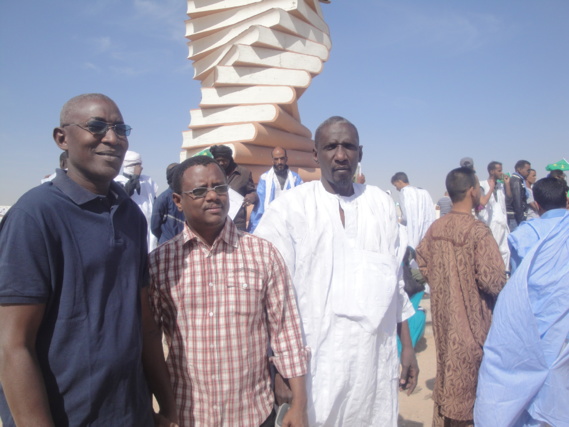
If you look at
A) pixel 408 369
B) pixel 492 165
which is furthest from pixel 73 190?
pixel 492 165

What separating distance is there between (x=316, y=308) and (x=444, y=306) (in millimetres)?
Result: 1135

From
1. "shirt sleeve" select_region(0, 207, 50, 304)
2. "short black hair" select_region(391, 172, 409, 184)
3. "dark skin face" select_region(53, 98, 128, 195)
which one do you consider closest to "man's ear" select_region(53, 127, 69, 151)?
"dark skin face" select_region(53, 98, 128, 195)

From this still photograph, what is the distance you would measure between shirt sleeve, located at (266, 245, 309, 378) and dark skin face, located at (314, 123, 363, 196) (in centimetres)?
55

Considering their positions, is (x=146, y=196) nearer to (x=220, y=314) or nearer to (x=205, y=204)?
(x=205, y=204)

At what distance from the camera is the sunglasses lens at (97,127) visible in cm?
140

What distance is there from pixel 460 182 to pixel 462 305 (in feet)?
2.61

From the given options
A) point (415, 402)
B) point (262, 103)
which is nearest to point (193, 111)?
point (262, 103)

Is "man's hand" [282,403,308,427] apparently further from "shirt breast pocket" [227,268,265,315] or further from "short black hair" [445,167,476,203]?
"short black hair" [445,167,476,203]

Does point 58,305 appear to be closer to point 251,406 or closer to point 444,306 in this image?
point 251,406

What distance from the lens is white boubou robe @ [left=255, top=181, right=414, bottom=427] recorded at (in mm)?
1965

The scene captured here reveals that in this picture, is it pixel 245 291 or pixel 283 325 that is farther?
pixel 283 325

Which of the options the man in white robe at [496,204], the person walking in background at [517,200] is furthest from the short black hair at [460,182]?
the person walking in background at [517,200]

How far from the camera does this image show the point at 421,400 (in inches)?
145

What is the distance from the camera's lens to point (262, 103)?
735 centimetres
